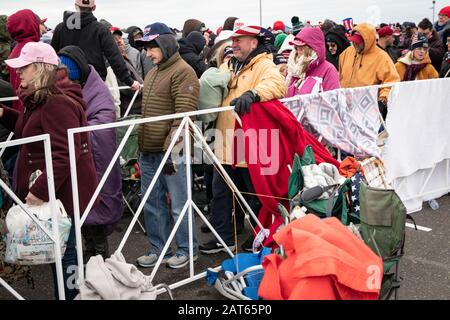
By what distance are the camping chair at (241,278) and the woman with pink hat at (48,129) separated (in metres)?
1.11

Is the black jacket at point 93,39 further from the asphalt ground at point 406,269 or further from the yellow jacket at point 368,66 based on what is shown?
the yellow jacket at point 368,66

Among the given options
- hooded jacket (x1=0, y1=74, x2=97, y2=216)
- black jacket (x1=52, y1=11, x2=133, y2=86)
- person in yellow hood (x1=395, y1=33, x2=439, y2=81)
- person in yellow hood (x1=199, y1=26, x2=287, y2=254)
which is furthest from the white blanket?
hooded jacket (x1=0, y1=74, x2=97, y2=216)

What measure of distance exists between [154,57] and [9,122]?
1245 mm

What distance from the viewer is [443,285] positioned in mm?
4031

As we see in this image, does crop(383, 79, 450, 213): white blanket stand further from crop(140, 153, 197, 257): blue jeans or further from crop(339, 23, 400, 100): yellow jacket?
crop(140, 153, 197, 257): blue jeans

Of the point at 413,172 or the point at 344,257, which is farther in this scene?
the point at 413,172

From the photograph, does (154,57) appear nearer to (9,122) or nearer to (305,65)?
(9,122)

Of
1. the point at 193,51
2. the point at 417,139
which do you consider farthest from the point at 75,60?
the point at 417,139

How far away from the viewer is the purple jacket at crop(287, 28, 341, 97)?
16.2ft

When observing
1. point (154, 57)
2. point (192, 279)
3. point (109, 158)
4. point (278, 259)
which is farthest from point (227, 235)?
point (278, 259)

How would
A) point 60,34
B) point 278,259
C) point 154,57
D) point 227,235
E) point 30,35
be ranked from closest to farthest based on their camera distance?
point 278,259 → point 154,57 → point 227,235 → point 30,35 → point 60,34

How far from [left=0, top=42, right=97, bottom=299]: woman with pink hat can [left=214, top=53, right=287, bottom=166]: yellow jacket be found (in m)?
1.38

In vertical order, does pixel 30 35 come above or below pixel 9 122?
above

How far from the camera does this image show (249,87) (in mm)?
4289
